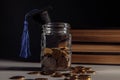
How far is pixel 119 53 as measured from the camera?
107 centimetres

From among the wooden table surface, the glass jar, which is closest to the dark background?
the wooden table surface

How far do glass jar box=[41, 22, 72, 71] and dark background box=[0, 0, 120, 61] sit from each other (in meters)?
0.28

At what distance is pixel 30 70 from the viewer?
960 mm

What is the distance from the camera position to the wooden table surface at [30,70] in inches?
33.7

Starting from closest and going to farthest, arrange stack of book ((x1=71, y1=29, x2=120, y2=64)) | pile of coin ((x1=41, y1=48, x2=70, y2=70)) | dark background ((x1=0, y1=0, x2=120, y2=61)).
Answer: pile of coin ((x1=41, y1=48, x2=70, y2=70)) < stack of book ((x1=71, y1=29, x2=120, y2=64)) < dark background ((x1=0, y1=0, x2=120, y2=61))

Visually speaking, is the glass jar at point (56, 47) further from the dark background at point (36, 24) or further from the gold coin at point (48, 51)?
the dark background at point (36, 24)

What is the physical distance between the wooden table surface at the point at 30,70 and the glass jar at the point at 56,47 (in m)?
0.07

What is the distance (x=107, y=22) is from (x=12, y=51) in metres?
0.38

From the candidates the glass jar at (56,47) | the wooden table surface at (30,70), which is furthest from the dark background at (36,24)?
the glass jar at (56,47)

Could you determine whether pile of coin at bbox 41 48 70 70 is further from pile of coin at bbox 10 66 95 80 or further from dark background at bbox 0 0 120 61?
dark background at bbox 0 0 120 61

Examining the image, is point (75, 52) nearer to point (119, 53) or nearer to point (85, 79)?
point (119, 53)

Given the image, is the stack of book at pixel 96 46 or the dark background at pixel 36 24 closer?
the stack of book at pixel 96 46

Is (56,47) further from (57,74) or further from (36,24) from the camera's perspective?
(36,24)

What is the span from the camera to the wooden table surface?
856 mm
